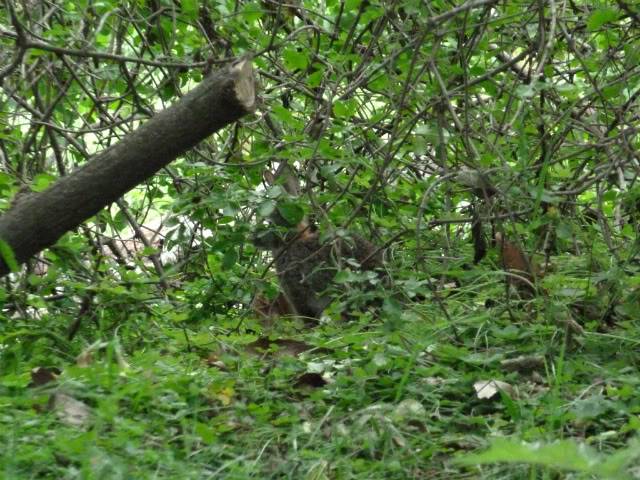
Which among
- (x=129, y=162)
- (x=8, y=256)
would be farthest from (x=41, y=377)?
(x=129, y=162)

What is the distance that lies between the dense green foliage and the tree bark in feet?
1.43

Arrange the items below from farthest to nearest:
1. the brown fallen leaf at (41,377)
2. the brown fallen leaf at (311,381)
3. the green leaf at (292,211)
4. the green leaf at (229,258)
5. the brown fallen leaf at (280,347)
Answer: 1. the green leaf at (229,258)
2. the green leaf at (292,211)
3. the brown fallen leaf at (280,347)
4. the brown fallen leaf at (311,381)
5. the brown fallen leaf at (41,377)

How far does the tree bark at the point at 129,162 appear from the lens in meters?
3.22

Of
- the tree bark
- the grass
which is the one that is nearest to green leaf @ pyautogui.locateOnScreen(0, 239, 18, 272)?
the tree bark

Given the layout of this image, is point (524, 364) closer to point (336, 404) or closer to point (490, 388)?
point (490, 388)

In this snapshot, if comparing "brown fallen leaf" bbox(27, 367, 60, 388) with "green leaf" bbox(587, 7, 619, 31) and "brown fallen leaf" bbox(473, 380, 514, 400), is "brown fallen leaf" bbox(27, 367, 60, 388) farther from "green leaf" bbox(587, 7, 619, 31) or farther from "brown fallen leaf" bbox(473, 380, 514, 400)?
"green leaf" bbox(587, 7, 619, 31)

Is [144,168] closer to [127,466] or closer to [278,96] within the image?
[127,466]

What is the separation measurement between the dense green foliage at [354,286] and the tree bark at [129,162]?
1.43 feet

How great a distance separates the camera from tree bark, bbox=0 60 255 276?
3.22 m

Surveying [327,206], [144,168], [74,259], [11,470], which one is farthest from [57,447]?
[327,206]

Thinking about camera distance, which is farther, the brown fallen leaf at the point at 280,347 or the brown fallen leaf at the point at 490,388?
the brown fallen leaf at the point at 280,347

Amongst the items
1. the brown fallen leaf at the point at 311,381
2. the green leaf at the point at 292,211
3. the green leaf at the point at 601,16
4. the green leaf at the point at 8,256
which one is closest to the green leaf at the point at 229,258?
the green leaf at the point at 292,211

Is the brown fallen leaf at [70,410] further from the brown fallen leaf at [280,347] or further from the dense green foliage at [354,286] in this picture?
the brown fallen leaf at [280,347]

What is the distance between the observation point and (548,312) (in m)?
3.54
